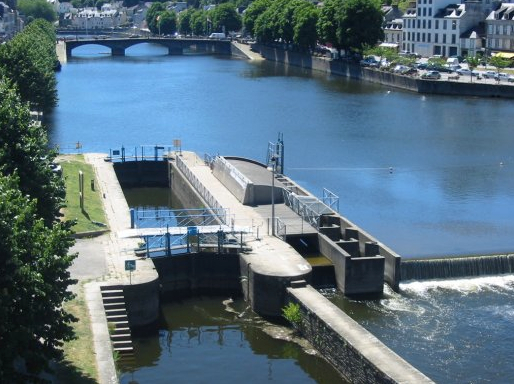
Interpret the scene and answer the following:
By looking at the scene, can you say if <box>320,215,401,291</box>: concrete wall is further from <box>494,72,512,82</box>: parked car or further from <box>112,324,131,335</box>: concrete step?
<box>494,72,512,82</box>: parked car

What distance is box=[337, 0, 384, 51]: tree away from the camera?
390ft

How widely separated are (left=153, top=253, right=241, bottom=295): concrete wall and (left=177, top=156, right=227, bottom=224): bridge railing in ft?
12.8

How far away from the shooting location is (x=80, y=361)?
26359 millimetres

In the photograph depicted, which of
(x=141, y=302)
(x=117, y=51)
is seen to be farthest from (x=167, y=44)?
(x=141, y=302)

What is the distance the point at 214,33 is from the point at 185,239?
15426cm

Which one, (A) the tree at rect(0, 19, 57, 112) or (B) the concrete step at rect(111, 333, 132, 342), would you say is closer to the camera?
(B) the concrete step at rect(111, 333, 132, 342)

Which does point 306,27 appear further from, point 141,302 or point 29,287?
point 29,287

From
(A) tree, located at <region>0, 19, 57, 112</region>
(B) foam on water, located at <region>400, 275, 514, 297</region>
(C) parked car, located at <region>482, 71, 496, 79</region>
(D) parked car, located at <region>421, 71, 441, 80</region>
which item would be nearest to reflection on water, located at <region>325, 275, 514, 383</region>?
(B) foam on water, located at <region>400, 275, 514, 297</region>

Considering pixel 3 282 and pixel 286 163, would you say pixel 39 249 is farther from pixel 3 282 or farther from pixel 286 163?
pixel 286 163

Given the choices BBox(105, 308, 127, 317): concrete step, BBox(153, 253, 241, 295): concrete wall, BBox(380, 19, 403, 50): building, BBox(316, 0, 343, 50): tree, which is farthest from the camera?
BBox(380, 19, 403, 50): building

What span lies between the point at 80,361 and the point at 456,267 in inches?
706

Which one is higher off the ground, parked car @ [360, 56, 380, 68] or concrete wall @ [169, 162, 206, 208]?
parked car @ [360, 56, 380, 68]

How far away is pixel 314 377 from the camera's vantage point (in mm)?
30156

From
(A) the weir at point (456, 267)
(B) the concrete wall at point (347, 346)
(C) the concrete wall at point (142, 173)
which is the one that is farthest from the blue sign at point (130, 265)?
(C) the concrete wall at point (142, 173)
